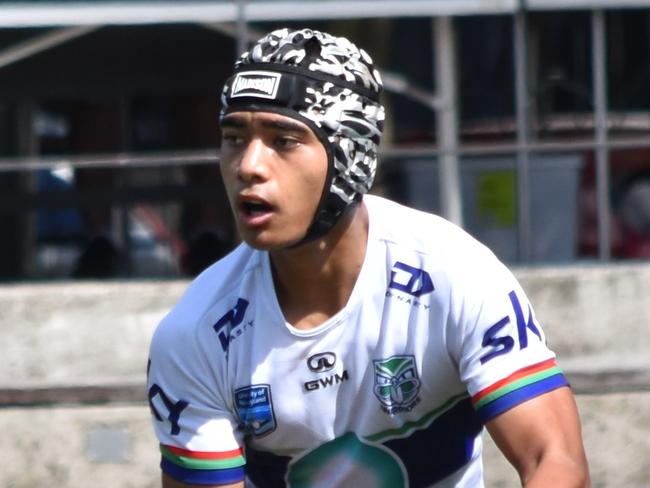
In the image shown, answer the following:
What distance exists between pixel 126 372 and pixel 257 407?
3.85 meters

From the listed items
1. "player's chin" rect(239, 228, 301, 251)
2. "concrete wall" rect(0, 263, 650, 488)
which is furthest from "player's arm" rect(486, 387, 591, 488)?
"concrete wall" rect(0, 263, 650, 488)

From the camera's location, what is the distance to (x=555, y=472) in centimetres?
332

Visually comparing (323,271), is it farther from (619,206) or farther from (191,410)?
(619,206)

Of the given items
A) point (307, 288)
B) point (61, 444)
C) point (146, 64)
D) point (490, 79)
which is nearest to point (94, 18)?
point (146, 64)

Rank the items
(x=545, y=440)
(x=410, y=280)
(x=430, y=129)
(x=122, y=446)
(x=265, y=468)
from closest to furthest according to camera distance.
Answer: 1. (x=545, y=440)
2. (x=410, y=280)
3. (x=265, y=468)
4. (x=122, y=446)
5. (x=430, y=129)

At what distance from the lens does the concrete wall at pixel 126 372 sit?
6.84m

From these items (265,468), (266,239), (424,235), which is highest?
(266,239)

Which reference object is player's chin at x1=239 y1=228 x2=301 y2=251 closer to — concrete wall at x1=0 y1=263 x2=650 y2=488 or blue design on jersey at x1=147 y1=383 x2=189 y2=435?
blue design on jersey at x1=147 y1=383 x2=189 y2=435

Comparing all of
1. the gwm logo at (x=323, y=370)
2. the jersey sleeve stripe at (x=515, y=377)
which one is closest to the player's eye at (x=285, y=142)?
the gwm logo at (x=323, y=370)

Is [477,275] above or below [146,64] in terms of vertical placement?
above

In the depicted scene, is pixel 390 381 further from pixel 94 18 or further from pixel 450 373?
pixel 94 18

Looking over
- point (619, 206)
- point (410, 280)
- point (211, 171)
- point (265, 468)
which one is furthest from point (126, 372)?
point (410, 280)

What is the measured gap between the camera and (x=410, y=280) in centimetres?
363

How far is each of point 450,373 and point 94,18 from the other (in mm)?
5672
